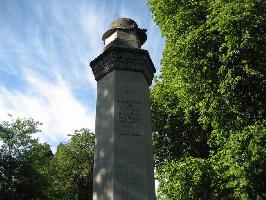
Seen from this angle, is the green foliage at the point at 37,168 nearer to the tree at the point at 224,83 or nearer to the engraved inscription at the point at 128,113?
the tree at the point at 224,83

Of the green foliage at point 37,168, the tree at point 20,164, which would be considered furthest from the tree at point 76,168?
the tree at point 20,164

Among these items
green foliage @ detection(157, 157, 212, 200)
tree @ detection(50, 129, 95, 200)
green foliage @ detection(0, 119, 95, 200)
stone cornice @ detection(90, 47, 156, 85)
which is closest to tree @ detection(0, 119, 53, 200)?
green foliage @ detection(0, 119, 95, 200)

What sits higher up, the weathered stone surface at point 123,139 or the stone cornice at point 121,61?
the stone cornice at point 121,61

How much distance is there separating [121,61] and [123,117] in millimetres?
1299

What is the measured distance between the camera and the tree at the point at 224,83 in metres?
14.2

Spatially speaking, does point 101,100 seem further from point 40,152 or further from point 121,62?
point 40,152

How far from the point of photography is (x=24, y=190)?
98.2 feet

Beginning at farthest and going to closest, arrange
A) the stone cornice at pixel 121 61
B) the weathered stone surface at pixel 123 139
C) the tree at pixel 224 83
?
the tree at pixel 224 83
the stone cornice at pixel 121 61
the weathered stone surface at pixel 123 139

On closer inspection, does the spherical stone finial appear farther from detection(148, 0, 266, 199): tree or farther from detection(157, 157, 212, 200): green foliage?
detection(157, 157, 212, 200): green foliage

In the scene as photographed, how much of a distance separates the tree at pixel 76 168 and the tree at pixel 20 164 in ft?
22.5

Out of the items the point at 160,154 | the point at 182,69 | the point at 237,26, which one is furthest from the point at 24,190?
the point at 237,26

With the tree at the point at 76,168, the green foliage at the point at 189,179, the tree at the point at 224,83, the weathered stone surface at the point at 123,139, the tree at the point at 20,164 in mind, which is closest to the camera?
the weathered stone surface at the point at 123,139

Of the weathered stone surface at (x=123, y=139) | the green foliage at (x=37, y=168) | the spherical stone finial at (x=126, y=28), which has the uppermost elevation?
the green foliage at (x=37, y=168)

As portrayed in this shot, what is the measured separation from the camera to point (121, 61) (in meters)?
7.61
